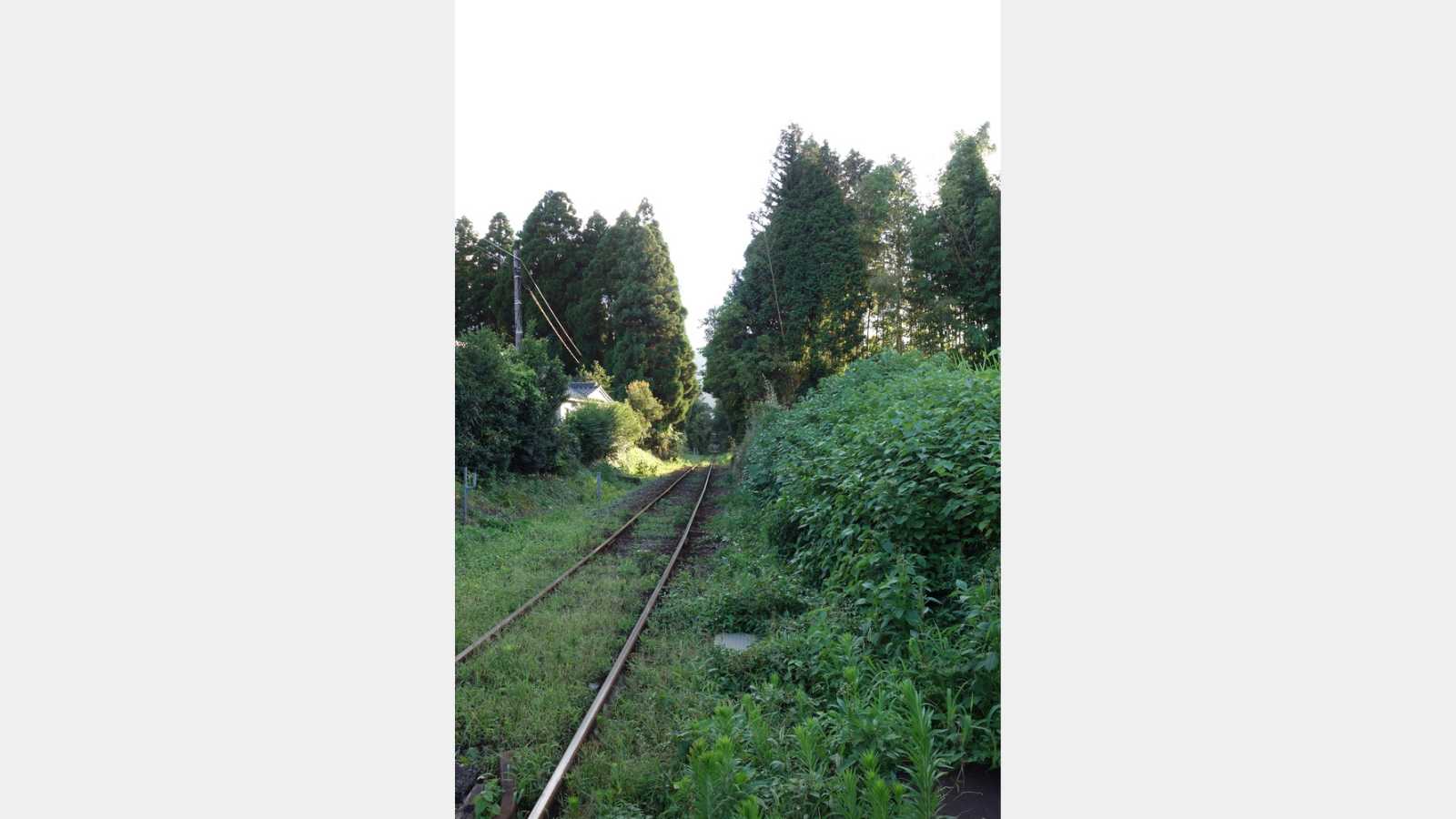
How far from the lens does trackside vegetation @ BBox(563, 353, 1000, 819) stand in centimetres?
282

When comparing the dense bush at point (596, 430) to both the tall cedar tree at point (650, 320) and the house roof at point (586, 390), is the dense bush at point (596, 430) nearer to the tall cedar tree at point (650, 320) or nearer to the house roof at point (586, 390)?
the house roof at point (586, 390)

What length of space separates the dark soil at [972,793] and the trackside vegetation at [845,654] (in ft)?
0.15

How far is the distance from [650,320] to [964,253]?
23295 mm

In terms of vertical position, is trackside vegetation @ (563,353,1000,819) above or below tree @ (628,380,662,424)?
below

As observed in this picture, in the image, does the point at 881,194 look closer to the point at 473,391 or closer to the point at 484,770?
the point at 473,391

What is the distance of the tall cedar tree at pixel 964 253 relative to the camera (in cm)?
752

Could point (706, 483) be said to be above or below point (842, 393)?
below

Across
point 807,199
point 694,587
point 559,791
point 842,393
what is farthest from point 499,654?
point 807,199

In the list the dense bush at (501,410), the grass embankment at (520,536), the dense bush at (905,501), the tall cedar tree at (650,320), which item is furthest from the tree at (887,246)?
the tall cedar tree at (650,320)

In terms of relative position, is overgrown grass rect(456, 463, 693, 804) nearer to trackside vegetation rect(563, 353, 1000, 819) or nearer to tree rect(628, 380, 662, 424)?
trackside vegetation rect(563, 353, 1000, 819)

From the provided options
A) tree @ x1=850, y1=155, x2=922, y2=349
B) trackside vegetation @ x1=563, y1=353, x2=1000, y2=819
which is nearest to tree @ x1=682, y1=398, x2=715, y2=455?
tree @ x1=850, y1=155, x2=922, y2=349

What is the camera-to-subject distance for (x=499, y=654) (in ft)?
15.4

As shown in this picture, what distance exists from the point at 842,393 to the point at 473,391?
6.69m

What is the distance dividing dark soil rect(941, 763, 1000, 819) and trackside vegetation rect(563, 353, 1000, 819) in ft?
0.15
